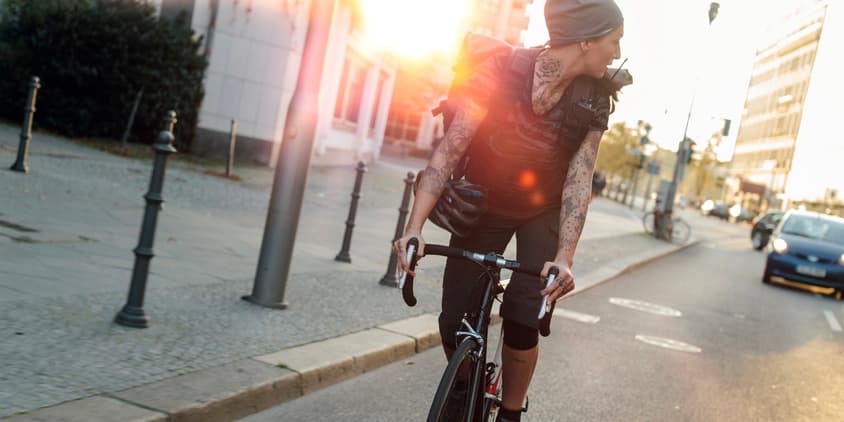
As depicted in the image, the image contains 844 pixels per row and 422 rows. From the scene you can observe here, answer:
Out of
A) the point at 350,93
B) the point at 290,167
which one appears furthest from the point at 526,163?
the point at 350,93

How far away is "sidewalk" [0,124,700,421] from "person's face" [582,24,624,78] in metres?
2.16

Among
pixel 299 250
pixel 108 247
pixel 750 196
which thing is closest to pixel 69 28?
pixel 299 250

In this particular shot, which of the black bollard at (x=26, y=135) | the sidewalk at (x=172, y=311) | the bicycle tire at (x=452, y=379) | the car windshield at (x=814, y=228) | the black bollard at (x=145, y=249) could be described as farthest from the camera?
the car windshield at (x=814, y=228)

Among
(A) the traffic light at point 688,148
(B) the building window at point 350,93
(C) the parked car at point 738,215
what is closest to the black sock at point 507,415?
(B) the building window at point 350,93

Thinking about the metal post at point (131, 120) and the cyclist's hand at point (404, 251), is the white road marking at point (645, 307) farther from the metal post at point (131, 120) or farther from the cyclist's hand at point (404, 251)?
the metal post at point (131, 120)

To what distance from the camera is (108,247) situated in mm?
7371

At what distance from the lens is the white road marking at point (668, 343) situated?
26.6 feet

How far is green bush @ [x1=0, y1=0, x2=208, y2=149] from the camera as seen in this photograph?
661 inches

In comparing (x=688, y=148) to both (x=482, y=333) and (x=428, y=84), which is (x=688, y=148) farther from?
(x=428, y=84)

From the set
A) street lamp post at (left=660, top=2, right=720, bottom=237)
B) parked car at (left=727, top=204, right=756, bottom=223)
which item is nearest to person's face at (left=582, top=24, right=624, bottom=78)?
street lamp post at (left=660, top=2, right=720, bottom=237)

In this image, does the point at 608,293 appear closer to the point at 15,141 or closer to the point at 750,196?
the point at 15,141

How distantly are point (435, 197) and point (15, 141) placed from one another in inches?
481

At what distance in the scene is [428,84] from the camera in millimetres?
56875

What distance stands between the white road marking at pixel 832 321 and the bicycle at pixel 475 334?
9.27 metres
